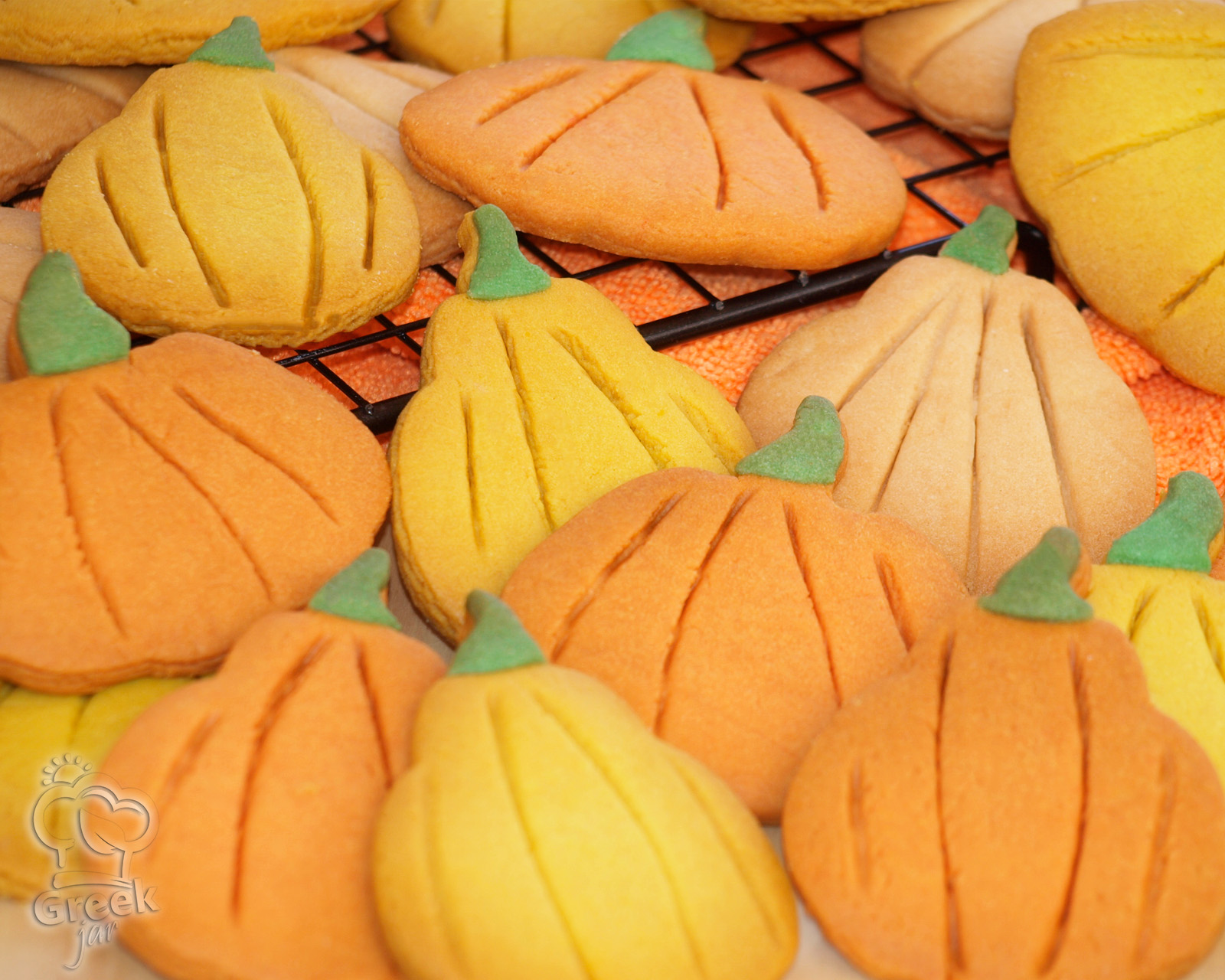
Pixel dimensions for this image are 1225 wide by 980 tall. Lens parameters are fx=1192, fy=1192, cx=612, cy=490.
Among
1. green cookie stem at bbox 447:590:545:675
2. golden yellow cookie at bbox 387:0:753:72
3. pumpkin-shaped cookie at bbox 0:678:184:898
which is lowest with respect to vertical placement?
pumpkin-shaped cookie at bbox 0:678:184:898

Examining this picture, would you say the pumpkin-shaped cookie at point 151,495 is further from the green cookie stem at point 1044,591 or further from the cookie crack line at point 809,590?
the green cookie stem at point 1044,591

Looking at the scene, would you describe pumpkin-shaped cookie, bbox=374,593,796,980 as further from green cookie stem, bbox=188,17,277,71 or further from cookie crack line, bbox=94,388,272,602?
green cookie stem, bbox=188,17,277,71

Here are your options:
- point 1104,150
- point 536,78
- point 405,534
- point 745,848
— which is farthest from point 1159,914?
point 536,78

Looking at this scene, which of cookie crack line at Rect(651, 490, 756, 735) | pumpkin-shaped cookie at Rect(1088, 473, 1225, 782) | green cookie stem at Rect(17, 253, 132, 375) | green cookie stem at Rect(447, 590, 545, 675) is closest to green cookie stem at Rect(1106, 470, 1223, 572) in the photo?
pumpkin-shaped cookie at Rect(1088, 473, 1225, 782)

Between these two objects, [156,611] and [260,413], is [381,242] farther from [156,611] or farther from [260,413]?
[156,611]

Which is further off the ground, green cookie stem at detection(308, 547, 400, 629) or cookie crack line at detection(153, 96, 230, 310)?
cookie crack line at detection(153, 96, 230, 310)

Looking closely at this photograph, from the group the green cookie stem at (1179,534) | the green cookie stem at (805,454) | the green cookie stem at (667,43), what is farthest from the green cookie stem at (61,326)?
the green cookie stem at (1179,534)
